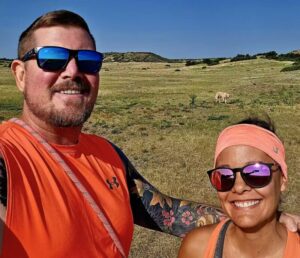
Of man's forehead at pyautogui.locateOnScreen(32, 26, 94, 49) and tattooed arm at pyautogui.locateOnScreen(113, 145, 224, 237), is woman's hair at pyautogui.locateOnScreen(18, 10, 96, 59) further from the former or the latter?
tattooed arm at pyautogui.locateOnScreen(113, 145, 224, 237)

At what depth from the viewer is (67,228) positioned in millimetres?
2625

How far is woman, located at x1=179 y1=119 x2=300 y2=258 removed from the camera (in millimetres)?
2740

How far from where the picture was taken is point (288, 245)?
2.71 meters

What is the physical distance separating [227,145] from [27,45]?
1.62 meters

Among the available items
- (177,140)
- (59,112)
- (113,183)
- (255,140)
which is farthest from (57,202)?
(177,140)

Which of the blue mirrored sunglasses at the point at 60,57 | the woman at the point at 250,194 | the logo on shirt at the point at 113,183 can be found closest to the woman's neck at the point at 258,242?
the woman at the point at 250,194

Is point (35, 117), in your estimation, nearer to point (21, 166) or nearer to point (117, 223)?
point (21, 166)

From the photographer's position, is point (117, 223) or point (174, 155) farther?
point (174, 155)

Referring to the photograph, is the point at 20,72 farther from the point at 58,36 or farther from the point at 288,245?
the point at 288,245

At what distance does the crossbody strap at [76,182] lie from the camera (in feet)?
9.42

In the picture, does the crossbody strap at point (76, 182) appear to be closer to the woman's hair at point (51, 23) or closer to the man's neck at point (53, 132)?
the man's neck at point (53, 132)

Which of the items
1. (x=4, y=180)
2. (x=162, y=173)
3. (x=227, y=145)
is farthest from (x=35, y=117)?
(x=162, y=173)

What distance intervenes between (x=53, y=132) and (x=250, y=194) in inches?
55.1

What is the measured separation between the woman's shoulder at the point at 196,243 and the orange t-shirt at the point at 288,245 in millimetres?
28
